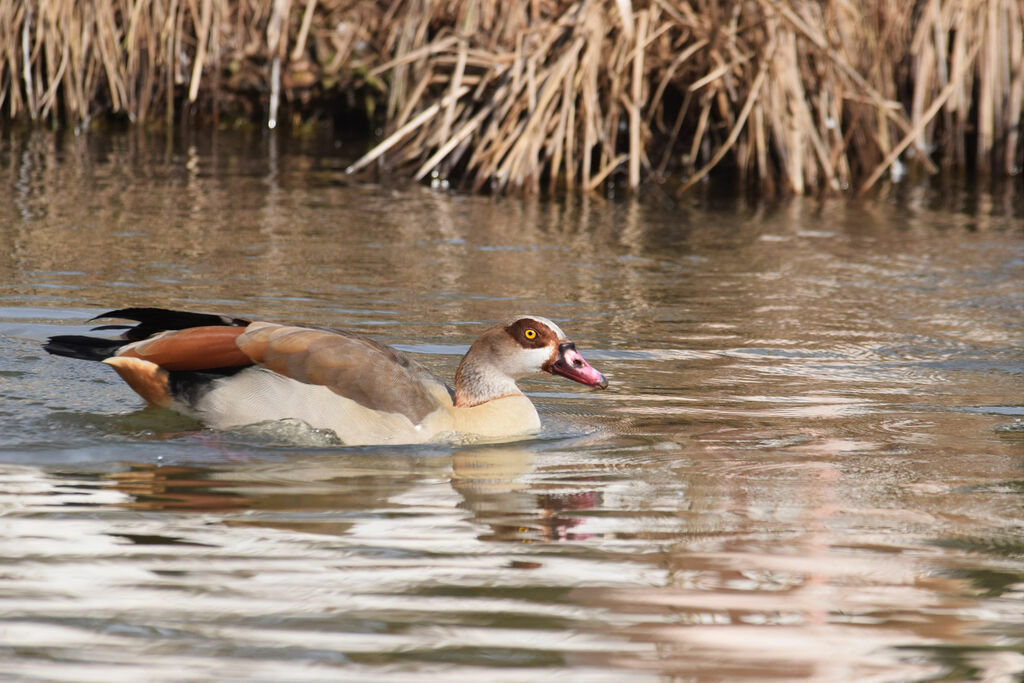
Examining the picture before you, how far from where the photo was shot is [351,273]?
9242 mm

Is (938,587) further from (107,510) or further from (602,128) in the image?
(602,128)

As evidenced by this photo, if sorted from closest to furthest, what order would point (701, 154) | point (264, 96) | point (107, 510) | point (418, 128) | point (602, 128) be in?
1. point (107, 510)
2. point (602, 128)
3. point (418, 128)
4. point (701, 154)
5. point (264, 96)

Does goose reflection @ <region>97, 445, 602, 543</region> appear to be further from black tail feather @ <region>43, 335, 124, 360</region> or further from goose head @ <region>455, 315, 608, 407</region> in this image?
black tail feather @ <region>43, 335, 124, 360</region>

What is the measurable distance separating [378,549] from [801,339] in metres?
4.13

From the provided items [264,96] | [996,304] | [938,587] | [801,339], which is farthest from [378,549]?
[264,96]

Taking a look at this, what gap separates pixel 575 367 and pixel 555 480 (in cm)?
83

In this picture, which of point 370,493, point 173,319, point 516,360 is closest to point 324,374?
point 173,319

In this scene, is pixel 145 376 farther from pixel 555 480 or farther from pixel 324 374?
pixel 555 480

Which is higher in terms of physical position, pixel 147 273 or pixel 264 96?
pixel 264 96

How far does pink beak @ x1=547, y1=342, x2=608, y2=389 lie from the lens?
5.91 m

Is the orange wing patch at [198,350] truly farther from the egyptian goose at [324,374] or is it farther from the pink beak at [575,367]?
the pink beak at [575,367]

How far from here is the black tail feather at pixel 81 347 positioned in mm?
5840

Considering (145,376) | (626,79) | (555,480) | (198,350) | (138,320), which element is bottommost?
(555,480)

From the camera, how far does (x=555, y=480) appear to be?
5.19m
